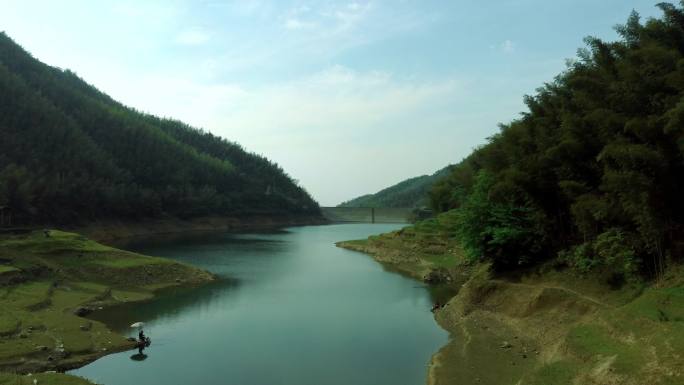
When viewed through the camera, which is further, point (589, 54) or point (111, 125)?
point (111, 125)

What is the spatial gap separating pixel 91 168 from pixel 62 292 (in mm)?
85768

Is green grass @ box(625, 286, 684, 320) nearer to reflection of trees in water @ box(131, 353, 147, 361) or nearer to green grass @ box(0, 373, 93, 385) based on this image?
green grass @ box(0, 373, 93, 385)

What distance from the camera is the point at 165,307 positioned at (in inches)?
1431

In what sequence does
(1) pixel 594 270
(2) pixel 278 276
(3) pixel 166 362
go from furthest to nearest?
1. (2) pixel 278 276
2. (1) pixel 594 270
3. (3) pixel 166 362

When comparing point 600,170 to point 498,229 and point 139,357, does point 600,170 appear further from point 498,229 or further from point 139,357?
point 139,357

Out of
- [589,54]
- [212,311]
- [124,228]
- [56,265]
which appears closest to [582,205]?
[589,54]

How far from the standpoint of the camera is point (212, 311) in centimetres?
3488

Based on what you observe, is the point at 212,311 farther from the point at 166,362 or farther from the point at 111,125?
the point at 111,125

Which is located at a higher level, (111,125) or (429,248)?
(111,125)

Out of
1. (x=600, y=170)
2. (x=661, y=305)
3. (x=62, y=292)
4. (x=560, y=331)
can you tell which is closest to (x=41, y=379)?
(x=560, y=331)

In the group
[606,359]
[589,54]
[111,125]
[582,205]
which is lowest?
[606,359]

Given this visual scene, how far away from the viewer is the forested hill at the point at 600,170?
66.9ft

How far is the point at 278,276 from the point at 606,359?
39.4 metres

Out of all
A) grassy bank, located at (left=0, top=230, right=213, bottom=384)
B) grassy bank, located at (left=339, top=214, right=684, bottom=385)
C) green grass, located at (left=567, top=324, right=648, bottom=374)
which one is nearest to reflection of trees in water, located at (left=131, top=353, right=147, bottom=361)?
grassy bank, located at (left=0, top=230, right=213, bottom=384)
